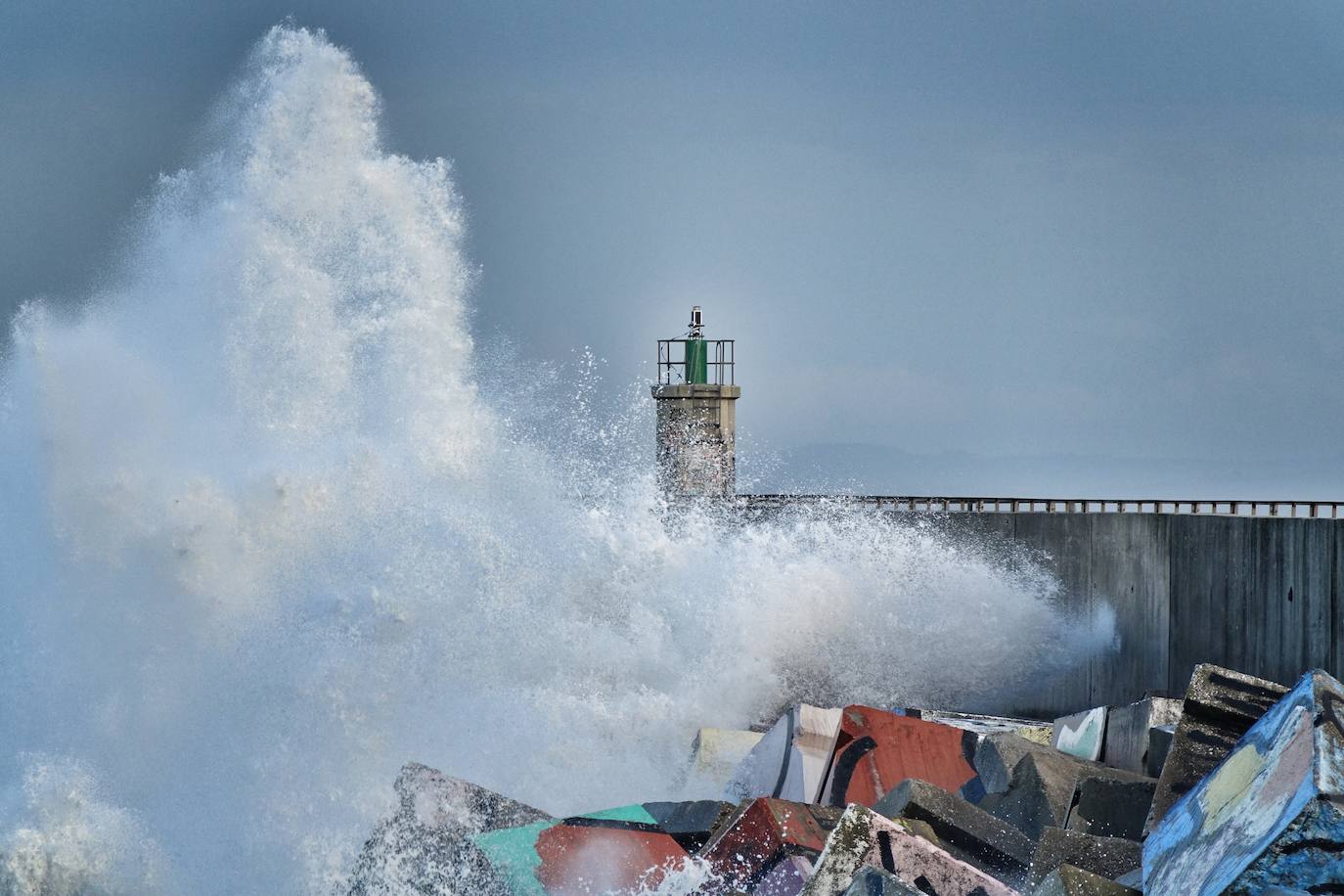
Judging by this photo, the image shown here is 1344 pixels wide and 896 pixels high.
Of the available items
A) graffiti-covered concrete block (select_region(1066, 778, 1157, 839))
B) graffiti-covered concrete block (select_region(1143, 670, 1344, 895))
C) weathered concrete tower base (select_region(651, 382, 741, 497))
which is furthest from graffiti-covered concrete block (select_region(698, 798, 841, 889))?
weathered concrete tower base (select_region(651, 382, 741, 497))

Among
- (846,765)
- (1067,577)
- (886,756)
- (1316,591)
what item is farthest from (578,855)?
(1067,577)

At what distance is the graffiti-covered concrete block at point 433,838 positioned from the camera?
534 cm

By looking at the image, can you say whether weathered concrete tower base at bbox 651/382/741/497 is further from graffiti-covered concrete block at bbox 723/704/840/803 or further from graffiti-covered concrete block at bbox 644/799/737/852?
graffiti-covered concrete block at bbox 644/799/737/852

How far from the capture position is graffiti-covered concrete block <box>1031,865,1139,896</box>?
3848 mm

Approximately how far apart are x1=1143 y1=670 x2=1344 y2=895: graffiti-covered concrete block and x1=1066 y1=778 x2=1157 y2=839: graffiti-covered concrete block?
64cm

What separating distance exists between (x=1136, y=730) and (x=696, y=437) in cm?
1791

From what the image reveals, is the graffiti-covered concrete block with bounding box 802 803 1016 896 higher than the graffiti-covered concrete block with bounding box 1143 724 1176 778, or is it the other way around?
the graffiti-covered concrete block with bounding box 1143 724 1176 778

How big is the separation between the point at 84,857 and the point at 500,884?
3630 mm

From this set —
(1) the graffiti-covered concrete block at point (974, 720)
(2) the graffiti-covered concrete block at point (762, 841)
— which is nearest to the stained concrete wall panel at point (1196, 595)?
(1) the graffiti-covered concrete block at point (974, 720)

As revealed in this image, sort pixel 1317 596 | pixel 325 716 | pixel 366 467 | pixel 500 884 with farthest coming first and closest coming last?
pixel 366 467, pixel 1317 596, pixel 325 716, pixel 500 884

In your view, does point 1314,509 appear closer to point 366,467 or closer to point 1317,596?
point 1317,596

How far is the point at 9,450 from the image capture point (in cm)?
1234

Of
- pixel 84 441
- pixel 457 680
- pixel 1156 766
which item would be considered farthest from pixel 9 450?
pixel 1156 766

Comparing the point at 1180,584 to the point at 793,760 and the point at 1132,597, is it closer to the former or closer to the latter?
the point at 1132,597
